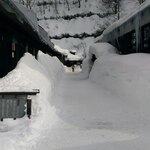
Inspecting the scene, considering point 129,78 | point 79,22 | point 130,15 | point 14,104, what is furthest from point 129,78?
point 79,22

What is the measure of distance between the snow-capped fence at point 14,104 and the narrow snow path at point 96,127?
0.89 metres

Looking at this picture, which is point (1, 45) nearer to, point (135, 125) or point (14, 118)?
point (14, 118)

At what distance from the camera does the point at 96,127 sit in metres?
7.59

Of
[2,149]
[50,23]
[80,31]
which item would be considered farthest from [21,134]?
[50,23]

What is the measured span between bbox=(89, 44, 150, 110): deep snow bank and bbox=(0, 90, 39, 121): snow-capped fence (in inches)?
142

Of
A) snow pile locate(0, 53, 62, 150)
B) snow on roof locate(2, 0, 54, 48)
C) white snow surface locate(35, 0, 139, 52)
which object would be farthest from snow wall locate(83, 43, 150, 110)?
white snow surface locate(35, 0, 139, 52)

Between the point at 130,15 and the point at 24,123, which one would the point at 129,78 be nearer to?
the point at 24,123

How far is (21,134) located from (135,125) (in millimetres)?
3017

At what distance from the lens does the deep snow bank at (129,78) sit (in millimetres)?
9680

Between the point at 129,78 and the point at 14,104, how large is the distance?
5168 mm

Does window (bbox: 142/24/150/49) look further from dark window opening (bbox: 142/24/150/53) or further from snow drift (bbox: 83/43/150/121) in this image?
snow drift (bbox: 83/43/150/121)

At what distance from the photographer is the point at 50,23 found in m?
65.2

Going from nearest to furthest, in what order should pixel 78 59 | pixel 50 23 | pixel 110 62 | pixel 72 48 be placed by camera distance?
pixel 110 62, pixel 78 59, pixel 72 48, pixel 50 23

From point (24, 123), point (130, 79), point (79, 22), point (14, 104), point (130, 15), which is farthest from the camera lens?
point (79, 22)
